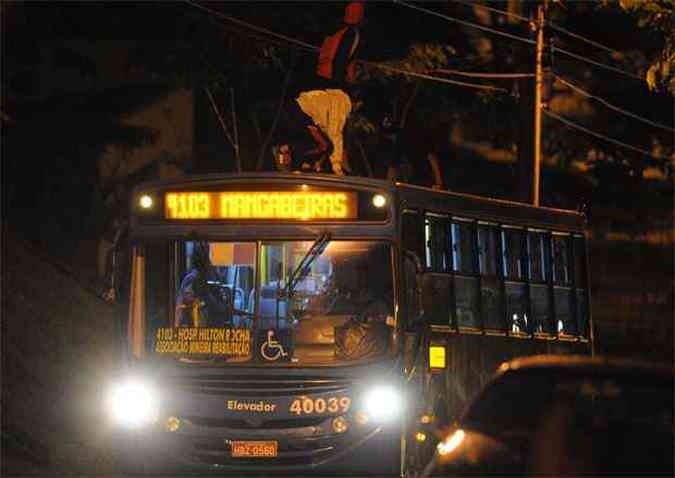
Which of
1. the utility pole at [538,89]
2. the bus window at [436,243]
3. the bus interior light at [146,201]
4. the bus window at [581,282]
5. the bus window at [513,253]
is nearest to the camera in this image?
the bus interior light at [146,201]

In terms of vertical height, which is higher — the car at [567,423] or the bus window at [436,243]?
the bus window at [436,243]

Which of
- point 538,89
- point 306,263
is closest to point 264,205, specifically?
point 306,263

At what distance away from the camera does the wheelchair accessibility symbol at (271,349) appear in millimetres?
13289

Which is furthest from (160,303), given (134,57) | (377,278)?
Answer: (134,57)

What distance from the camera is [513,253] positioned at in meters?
16.6

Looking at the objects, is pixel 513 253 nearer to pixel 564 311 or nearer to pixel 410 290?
pixel 564 311

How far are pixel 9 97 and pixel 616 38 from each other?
39.4 feet

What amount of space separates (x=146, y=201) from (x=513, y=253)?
14.7ft

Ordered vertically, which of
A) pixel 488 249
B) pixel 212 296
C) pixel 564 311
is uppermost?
pixel 488 249

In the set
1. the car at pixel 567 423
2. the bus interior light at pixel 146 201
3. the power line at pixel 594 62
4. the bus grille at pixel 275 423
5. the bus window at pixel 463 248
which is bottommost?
the car at pixel 567 423

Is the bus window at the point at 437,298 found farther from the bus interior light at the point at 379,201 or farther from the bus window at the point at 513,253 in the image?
the bus window at the point at 513,253

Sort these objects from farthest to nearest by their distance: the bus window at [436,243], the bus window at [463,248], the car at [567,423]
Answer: the bus window at [463,248], the bus window at [436,243], the car at [567,423]

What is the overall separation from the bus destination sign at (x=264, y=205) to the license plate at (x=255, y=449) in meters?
1.98

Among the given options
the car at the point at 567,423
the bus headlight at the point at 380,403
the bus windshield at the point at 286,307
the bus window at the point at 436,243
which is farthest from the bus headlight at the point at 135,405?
the car at the point at 567,423
